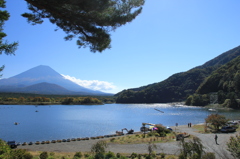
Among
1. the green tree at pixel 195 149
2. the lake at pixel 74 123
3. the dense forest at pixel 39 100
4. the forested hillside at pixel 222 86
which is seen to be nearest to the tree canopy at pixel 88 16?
the green tree at pixel 195 149

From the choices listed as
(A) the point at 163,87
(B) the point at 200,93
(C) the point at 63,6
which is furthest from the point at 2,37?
(A) the point at 163,87

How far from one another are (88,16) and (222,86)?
377ft

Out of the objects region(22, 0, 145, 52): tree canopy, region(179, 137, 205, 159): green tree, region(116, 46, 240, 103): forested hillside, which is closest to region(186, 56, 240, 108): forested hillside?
region(116, 46, 240, 103): forested hillside

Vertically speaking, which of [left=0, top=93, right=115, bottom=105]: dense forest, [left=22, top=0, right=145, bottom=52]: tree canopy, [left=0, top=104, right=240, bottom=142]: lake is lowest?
[left=0, top=104, right=240, bottom=142]: lake

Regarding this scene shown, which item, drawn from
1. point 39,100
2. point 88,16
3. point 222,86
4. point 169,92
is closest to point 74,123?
point 88,16

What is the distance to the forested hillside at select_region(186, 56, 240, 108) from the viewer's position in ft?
295

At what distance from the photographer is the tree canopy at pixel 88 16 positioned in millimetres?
7981

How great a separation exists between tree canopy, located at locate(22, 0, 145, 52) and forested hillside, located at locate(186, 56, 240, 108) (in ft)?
276

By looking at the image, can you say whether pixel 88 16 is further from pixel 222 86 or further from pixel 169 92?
pixel 169 92

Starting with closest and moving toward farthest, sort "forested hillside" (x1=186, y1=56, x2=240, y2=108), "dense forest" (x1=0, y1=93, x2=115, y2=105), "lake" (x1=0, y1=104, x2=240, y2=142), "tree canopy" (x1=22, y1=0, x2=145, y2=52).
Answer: "tree canopy" (x1=22, y1=0, x2=145, y2=52) < "lake" (x1=0, y1=104, x2=240, y2=142) < "forested hillside" (x1=186, y1=56, x2=240, y2=108) < "dense forest" (x1=0, y1=93, x2=115, y2=105)

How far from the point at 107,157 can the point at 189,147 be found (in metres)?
4.26

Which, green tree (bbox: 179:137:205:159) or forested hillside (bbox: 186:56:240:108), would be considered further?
forested hillside (bbox: 186:56:240:108)

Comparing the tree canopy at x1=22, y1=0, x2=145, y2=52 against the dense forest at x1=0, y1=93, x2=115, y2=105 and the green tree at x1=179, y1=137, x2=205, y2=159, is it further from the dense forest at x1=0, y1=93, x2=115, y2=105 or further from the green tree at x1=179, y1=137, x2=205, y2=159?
the dense forest at x1=0, y1=93, x2=115, y2=105

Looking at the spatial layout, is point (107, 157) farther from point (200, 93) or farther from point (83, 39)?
point (200, 93)
